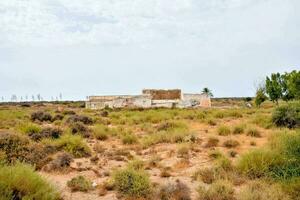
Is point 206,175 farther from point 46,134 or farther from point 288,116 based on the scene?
point 288,116

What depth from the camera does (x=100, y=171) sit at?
12.6m

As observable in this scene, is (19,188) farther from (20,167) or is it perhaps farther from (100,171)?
(100,171)

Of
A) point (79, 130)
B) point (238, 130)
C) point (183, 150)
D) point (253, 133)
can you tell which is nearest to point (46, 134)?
point (79, 130)

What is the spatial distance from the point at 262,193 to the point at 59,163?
22.1ft

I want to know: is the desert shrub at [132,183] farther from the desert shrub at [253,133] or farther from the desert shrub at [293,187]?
the desert shrub at [253,133]

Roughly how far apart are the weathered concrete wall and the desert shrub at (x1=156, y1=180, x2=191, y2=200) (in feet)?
158

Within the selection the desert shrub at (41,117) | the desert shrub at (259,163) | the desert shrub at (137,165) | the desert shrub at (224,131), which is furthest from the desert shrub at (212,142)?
the desert shrub at (41,117)

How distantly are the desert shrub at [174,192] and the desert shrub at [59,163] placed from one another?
4.30 metres

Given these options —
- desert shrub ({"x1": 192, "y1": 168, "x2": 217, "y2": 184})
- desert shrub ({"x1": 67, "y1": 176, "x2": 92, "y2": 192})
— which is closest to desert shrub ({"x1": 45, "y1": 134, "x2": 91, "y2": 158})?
desert shrub ({"x1": 67, "y1": 176, "x2": 92, "y2": 192})

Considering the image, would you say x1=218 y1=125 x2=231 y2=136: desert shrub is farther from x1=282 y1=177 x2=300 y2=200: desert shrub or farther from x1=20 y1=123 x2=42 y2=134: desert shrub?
x1=282 y1=177 x2=300 y2=200: desert shrub

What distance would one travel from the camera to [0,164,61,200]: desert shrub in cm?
780

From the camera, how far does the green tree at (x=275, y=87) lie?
6025 cm

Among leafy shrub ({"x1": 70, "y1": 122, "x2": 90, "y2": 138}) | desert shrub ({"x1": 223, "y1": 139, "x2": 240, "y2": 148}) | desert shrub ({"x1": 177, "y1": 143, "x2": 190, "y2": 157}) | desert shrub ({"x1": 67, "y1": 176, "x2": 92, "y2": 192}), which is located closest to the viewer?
desert shrub ({"x1": 67, "y1": 176, "x2": 92, "y2": 192})

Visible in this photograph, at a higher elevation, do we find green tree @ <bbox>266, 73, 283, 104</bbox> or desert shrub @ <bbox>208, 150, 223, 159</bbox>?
green tree @ <bbox>266, 73, 283, 104</bbox>
